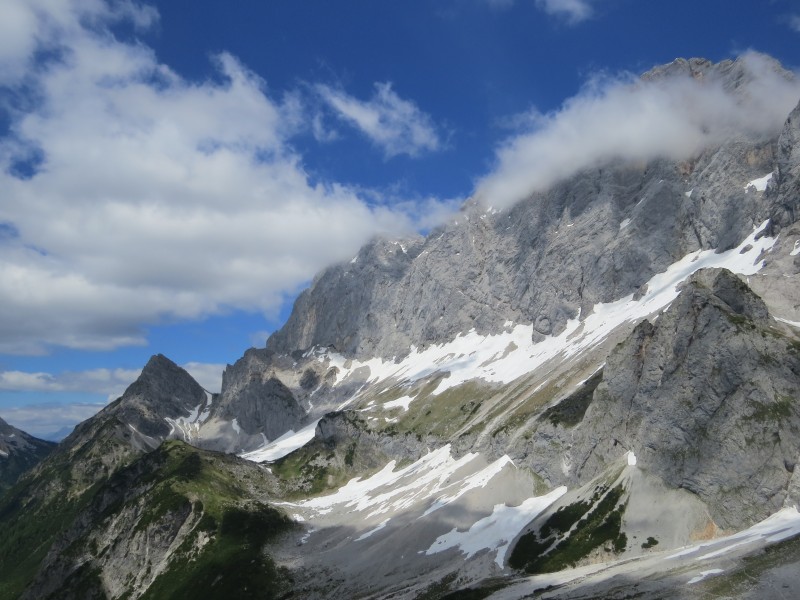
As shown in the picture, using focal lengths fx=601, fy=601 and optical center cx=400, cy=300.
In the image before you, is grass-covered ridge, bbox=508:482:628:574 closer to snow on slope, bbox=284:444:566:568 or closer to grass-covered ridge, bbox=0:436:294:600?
snow on slope, bbox=284:444:566:568

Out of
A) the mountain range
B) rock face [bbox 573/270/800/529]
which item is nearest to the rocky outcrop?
the mountain range

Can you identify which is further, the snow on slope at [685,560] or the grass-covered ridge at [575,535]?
the grass-covered ridge at [575,535]

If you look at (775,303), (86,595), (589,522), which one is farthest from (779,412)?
(86,595)

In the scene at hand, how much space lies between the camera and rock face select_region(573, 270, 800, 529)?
3359 inches

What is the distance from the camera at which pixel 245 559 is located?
130 meters

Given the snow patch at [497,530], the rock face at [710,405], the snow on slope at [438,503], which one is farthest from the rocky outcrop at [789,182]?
the snow patch at [497,530]

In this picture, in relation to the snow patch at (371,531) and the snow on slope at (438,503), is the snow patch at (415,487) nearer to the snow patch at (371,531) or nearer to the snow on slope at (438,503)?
the snow on slope at (438,503)

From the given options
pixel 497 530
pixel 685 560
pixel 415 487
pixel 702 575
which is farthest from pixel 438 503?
pixel 702 575

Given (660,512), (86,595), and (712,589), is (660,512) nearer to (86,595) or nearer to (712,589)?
(712,589)

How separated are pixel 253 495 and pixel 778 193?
19587 centimetres

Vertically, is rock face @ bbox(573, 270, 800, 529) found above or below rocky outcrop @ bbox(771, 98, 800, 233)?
below

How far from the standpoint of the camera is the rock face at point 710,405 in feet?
280

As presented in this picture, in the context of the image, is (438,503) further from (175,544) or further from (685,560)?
(685,560)

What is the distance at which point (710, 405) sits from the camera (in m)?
96.0
